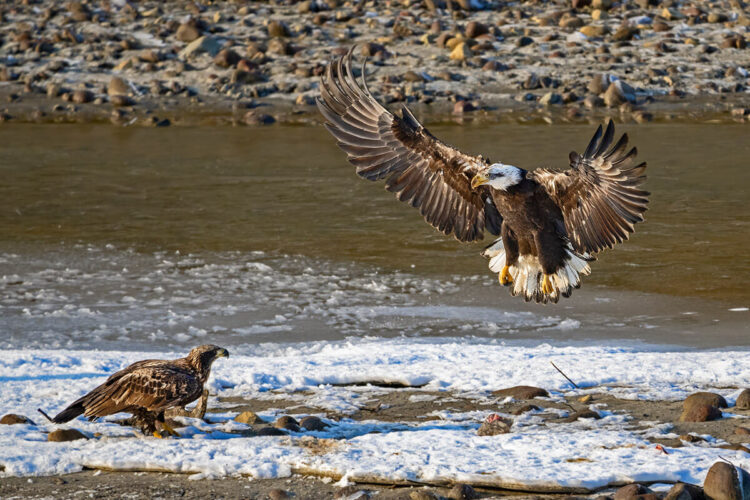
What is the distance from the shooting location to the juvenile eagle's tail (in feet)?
20.0

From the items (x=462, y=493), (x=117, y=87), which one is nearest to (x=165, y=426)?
(x=462, y=493)

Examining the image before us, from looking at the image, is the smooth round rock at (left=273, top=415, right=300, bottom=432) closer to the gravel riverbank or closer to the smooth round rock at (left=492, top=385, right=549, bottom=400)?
the smooth round rock at (left=492, top=385, right=549, bottom=400)

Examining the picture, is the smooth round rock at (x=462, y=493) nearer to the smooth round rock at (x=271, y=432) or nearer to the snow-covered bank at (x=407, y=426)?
the snow-covered bank at (x=407, y=426)

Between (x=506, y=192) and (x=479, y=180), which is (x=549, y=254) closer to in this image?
(x=506, y=192)

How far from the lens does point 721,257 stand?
7824 millimetres

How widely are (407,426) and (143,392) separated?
996mm

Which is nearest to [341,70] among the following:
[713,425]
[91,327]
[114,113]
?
[91,327]

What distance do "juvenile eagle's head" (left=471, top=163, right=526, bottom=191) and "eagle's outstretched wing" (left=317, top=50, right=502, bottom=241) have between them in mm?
401

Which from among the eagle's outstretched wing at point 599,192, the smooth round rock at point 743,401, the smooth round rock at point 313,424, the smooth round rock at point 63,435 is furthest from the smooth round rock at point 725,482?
the smooth round rock at point 63,435

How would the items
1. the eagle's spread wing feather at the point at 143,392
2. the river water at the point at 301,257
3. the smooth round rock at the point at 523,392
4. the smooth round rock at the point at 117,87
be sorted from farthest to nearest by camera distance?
1. the smooth round rock at the point at 117,87
2. the river water at the point at 301,257
3. the smooth round rock at the point at 523,392
4. the eagle's spread wing feather at the point at 143,392

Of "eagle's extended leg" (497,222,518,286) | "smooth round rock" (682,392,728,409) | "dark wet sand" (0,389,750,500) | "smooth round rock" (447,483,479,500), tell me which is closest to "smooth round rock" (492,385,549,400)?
"dark wet sand" (0,389,750,500)

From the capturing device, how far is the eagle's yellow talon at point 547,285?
617cm

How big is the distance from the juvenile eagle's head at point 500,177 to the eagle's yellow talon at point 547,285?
65cm

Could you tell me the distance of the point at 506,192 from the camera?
5.81 metres
